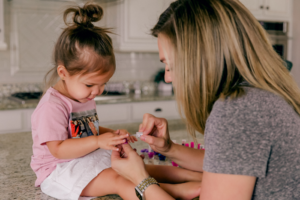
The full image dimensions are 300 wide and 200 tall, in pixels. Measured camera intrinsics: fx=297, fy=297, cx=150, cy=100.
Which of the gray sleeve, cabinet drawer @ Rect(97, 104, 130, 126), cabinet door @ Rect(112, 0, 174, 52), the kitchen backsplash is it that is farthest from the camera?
cabinet door @ Rect(112, 0, 174, 52)

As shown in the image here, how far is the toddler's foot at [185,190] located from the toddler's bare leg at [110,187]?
128 mm

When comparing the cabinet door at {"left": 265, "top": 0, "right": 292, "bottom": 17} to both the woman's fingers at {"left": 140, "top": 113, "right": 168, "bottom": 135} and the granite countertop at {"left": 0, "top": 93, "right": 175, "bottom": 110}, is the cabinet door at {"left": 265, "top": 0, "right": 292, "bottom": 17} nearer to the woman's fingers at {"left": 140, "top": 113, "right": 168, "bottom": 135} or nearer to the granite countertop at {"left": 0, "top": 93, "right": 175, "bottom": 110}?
the granite countertop at {"left": 0, "top": 93, "right": 175, "bottom": 110}

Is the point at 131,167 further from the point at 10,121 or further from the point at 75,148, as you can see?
the point at 10,121

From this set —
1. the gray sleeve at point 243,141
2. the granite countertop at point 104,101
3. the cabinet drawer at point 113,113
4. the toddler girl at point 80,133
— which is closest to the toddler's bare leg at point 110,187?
the toddler girl at point 80,133

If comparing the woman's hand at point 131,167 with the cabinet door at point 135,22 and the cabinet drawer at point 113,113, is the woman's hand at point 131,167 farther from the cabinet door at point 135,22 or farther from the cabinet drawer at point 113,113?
the cabinet door at point 135,22

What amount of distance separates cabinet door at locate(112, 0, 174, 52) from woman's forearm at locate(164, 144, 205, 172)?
2538mm

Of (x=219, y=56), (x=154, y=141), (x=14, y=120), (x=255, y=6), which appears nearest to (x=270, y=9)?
(x=255, y=6)

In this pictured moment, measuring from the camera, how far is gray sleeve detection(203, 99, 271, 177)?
0.65m

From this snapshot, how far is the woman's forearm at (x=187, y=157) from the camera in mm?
1100

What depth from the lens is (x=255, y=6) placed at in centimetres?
413

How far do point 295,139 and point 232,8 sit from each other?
14.4 inches

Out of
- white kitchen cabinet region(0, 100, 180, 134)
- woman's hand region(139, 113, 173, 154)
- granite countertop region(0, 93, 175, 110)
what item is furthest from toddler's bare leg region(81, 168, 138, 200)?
granite countertop region(0, 93, 175, 110)

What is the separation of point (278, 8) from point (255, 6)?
395 mm

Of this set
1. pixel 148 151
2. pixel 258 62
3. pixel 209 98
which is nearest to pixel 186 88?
pixel 209 98
